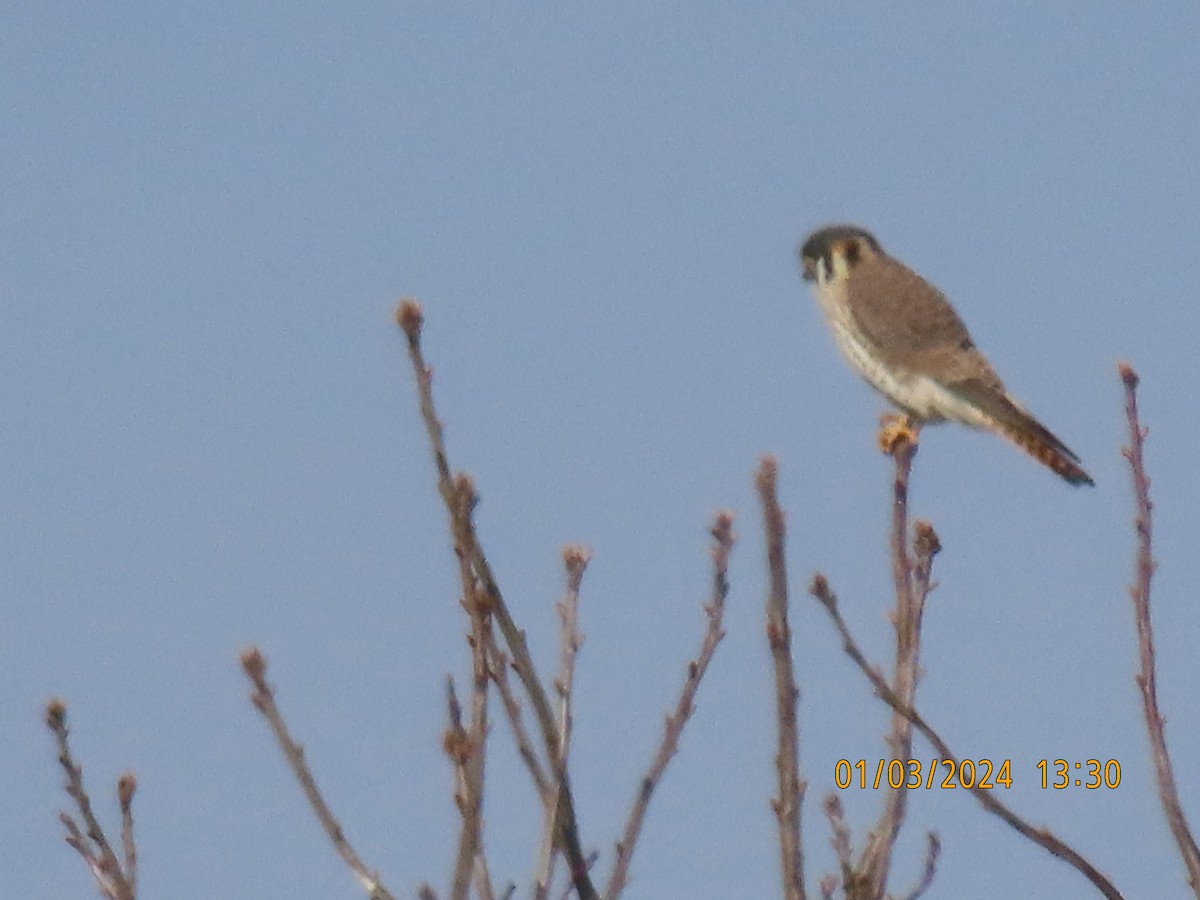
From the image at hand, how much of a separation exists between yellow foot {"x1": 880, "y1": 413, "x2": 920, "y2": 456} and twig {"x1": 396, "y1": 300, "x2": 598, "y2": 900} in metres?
1.38

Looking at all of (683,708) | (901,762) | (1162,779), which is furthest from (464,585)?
(1162,779)

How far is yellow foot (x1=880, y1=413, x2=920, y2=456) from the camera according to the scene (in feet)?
13.2

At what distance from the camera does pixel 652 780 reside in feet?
8.21

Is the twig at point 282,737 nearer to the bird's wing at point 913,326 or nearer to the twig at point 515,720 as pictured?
the twig at point 515,720

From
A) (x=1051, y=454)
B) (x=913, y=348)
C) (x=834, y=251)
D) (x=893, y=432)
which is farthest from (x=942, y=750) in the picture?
(x=834, y=251)

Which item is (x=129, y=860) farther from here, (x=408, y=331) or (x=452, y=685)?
(x=408, y=331)

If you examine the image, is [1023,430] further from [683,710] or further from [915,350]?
[683,710]

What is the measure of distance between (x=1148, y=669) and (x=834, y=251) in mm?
5272

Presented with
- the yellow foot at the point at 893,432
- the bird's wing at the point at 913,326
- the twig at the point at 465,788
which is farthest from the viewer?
the bird's wing at the point at 913,326

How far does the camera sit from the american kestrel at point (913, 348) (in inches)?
261

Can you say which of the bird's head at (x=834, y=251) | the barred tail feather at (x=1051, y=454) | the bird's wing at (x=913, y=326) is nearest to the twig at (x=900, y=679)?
the barred tail feather at (x=1051, y=454)

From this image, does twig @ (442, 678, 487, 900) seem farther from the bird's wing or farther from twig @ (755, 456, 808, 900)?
the bird's wing

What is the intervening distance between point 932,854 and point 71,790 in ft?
4.31

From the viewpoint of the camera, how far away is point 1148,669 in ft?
9.12
